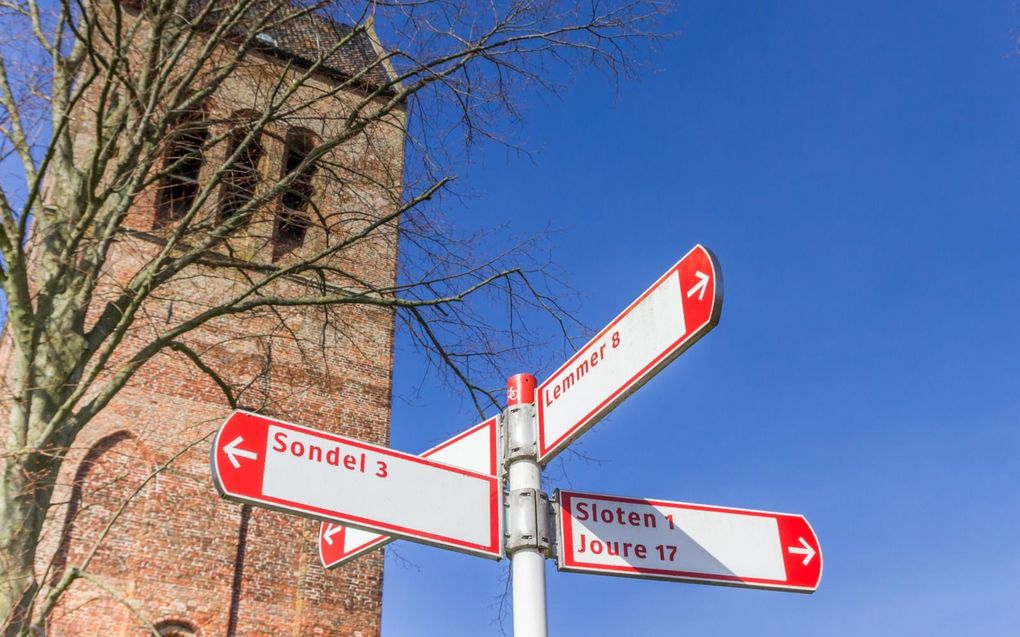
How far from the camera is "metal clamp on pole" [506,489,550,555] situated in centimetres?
324

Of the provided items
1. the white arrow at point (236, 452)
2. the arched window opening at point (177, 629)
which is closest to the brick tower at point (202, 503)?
the arched window opening at point (177, 629)

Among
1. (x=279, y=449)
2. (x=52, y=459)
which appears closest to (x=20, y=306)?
(x=52, y=459)

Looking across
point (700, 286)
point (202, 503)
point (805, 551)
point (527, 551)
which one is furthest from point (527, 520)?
point (202, 503)

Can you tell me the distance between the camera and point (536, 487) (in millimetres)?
3379

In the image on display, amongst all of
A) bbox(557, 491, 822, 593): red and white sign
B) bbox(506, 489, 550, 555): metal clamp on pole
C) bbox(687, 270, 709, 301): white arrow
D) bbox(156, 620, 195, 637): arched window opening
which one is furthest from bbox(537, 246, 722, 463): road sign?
bbox(156, 620, 195, 637): arched window opening

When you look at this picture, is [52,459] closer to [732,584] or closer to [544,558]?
[544,558]

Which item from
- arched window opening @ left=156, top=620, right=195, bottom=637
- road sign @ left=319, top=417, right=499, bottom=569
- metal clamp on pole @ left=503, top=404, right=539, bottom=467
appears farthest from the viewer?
arched window opening @ left=156, top=620, right=195, bottom=637

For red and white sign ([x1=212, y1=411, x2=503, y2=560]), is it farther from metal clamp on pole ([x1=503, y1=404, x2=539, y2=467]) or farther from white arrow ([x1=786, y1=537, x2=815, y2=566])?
white arrow ([x1=786, y1=537, x2=815, y2=566])

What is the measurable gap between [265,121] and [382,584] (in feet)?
27.1

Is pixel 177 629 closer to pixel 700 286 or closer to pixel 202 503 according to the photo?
pixel 202 503

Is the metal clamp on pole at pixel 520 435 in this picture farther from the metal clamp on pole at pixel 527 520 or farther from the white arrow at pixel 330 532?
the white arrow at pixel 330 532

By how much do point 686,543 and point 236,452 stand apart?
1.70m

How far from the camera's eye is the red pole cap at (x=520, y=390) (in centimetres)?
358

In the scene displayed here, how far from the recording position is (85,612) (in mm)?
11172
